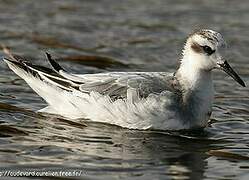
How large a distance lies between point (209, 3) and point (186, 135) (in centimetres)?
1153

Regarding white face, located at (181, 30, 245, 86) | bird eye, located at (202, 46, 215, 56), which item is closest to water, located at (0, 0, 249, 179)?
white face, located at (181, 30, 245, 86)

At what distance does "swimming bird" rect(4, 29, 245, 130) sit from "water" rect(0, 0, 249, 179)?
0.21 meters

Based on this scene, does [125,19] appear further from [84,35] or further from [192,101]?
[192,101]

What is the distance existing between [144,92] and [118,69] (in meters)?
4.59

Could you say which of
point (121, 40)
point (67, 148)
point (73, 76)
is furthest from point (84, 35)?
point (67, 148)

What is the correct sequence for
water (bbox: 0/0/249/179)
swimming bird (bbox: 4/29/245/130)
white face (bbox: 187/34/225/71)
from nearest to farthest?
1. water (bbox: 0/0/249/179)
2. swimming bird (bbox: 4/29/245/130)
3. white face (bbox: 187/34/225/71)

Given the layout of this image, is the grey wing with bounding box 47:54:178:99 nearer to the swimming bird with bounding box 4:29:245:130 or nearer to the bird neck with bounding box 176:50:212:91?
the swimming bird with bounding box 4:29:245:130

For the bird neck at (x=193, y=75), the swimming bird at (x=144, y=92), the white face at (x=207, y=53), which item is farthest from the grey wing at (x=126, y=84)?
the white face at (x=207, y=53)

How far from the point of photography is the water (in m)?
9.92

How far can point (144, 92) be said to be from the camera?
37.8 ft

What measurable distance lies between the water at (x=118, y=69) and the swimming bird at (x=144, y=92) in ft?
0.68

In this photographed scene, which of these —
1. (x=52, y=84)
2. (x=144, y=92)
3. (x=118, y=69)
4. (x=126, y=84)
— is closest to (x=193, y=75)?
(x=144, y=92)

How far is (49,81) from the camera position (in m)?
12.1

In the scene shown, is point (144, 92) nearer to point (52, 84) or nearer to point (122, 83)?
point (122, 83)
